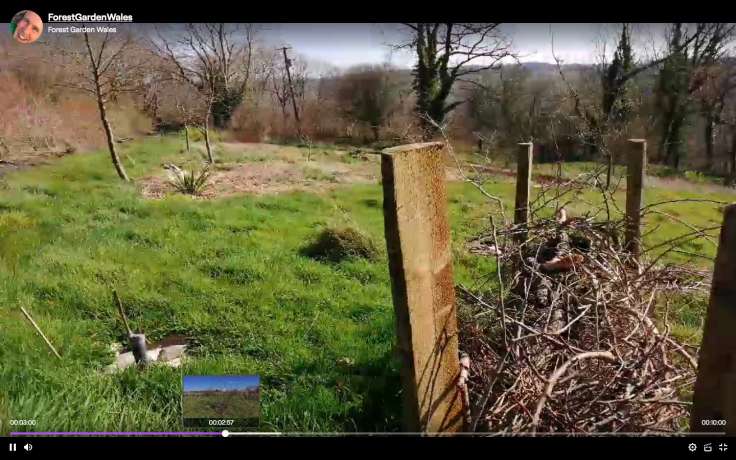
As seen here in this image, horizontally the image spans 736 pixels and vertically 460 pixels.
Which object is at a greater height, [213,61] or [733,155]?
[213,61]

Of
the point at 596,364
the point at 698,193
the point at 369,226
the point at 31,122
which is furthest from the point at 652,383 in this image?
the point at 31,122

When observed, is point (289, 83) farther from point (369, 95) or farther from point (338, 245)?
point (338, 245)

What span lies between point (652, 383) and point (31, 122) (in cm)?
248

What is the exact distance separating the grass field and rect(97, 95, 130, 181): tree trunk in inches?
1.2

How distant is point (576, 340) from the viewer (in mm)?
1892

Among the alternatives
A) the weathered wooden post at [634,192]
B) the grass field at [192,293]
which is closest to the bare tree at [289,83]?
the grass field at [192,293]

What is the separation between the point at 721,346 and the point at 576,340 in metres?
0.73

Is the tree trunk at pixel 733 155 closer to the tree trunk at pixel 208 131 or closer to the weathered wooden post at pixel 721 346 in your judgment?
the weathered wooden post at pixel 721 346

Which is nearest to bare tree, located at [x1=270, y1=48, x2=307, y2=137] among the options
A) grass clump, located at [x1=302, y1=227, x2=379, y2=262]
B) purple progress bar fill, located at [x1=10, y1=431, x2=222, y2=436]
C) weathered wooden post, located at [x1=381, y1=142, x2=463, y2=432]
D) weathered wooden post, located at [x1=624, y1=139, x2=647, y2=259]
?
grass clump, located at [x1=302, y1=227, x2=379, y2=262]

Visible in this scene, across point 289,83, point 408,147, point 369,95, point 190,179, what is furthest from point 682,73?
point 190,179

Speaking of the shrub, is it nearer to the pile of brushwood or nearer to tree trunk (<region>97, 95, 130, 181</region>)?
tree trunk (<region>97, 95, 130, 181</region>)

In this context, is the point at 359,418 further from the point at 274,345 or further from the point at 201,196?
the point at 201,196

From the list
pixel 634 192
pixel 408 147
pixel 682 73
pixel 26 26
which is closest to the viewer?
pixel 408 147

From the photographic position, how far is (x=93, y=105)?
1.88 metres
